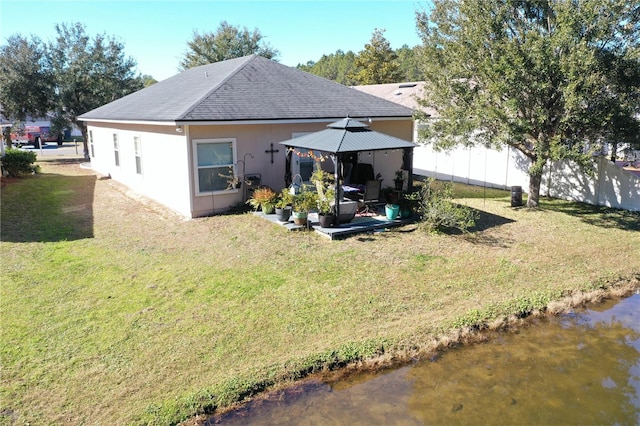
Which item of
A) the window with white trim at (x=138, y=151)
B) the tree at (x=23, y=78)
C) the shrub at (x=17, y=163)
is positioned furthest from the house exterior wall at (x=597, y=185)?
the tree at (x=23, y=78)

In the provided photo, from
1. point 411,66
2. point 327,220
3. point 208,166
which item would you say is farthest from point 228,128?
point 411,66

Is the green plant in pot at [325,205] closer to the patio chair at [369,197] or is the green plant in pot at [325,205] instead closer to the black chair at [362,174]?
the patio chair at [369,197]

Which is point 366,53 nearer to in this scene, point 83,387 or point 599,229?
point 599,229

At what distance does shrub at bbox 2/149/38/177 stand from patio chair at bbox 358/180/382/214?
15.3 meters

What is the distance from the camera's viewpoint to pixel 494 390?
17.1 feet

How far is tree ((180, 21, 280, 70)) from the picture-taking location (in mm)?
34000

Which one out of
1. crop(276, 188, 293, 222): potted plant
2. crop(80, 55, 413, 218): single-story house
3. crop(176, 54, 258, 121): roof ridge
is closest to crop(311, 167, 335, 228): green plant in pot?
crop(276, 188, 293, 222): potted plant

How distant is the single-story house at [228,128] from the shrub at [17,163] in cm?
528

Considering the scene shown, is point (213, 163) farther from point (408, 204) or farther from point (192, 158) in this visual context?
point (408, 204)

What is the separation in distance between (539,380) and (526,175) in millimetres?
11301

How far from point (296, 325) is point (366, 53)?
40.5m

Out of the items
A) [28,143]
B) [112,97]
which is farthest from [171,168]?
[28,143]

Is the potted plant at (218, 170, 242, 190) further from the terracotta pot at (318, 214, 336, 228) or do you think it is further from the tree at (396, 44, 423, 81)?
the tree at (396, 44, 423, 81)

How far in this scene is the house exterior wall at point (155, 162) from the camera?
11906 mm
